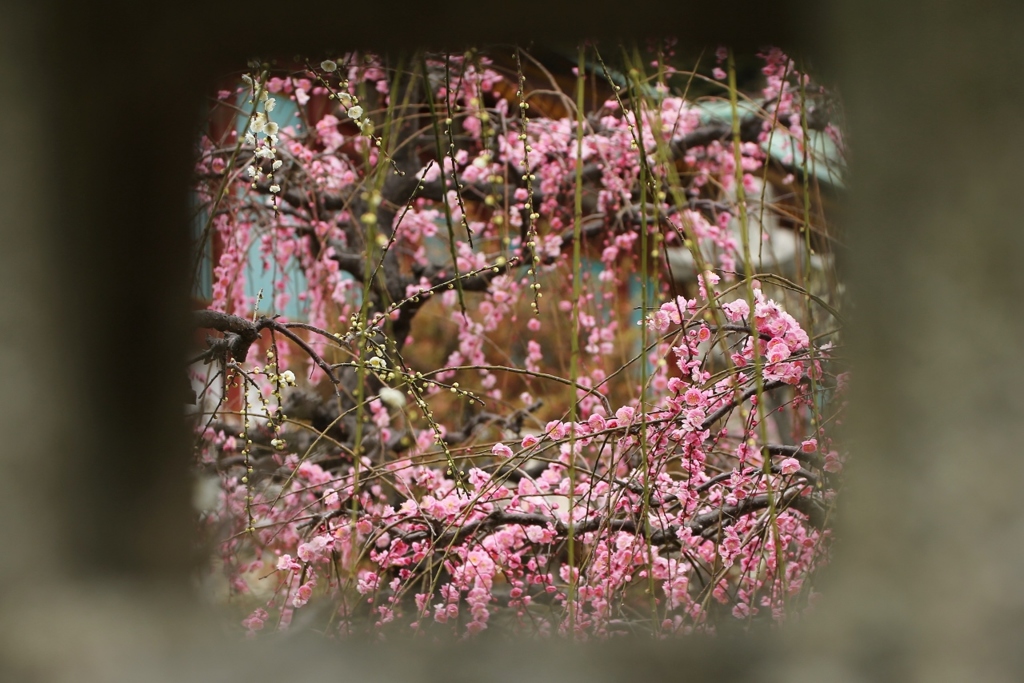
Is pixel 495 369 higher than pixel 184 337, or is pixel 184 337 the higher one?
pixel 495 369

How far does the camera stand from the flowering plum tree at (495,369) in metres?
1.20

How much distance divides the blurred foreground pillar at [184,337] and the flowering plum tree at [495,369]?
0.10m

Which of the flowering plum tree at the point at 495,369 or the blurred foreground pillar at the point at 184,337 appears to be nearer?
the blurred foreground pillar at the point at 184,337

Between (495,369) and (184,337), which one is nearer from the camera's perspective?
(184,337)

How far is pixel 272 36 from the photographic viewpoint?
54 cm

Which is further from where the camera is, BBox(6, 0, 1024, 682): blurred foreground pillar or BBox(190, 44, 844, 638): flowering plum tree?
BBox(190, 44, 844, 638): flowering plum tree

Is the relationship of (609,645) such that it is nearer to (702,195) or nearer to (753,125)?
(753,125)

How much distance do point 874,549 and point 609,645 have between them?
0.17 meters

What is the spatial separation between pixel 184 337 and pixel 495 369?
3.23ft

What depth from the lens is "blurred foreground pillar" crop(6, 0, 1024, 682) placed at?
1.44 ft

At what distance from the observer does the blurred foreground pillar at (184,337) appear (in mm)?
440

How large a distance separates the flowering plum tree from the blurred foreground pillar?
0.10m

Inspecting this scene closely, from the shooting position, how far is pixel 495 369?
1.55 meters

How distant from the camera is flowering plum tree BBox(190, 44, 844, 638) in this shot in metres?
1.20
